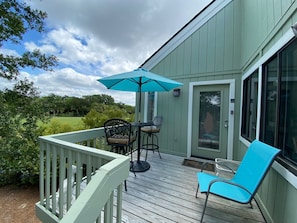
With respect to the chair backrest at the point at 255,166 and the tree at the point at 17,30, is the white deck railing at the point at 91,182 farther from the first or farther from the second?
the tree at the point at 17,30

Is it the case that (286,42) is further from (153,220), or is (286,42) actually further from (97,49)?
(97,49)

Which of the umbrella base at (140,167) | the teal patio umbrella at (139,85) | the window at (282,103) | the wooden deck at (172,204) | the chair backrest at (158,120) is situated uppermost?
the teal patio umbrella at (139,85)

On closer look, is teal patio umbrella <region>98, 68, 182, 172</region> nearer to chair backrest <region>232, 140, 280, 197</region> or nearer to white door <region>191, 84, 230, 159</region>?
white door <region>191, 84, 230, 159</region>

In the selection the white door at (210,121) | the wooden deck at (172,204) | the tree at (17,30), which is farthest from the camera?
the white door at (210,121)

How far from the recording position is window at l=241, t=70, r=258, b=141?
2932 millimetres

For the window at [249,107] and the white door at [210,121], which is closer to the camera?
the window at [249,107]

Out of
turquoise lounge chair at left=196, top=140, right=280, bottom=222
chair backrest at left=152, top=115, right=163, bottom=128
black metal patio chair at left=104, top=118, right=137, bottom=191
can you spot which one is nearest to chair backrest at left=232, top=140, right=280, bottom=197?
turquoise lounge chair at left=196, top=140, right=280, bottom=222

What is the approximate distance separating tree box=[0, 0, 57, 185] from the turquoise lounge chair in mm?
4044

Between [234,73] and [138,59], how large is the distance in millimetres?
5350

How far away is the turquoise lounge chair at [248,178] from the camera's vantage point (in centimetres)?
171

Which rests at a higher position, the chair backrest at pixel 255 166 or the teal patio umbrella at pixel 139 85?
the teal patio umbrella at pixel 139 85

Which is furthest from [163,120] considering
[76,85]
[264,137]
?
[76,85]

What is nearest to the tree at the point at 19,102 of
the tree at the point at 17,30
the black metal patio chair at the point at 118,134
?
the tree at the point at 17,30

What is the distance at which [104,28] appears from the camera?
5.34 metres
